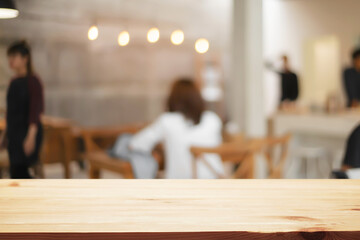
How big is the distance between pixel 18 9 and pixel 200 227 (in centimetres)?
77

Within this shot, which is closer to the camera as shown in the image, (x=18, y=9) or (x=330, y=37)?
(x=18, y=9)

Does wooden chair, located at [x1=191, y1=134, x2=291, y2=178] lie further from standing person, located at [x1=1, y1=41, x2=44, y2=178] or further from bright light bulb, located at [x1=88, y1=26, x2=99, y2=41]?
standing person, located at [x1=1, y1=41, x2=44, y2=178]

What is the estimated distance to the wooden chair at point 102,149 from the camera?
1.57 metres

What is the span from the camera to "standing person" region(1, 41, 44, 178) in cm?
108

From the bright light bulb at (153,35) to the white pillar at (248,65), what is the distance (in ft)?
0.93

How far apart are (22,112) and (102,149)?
1.06 m

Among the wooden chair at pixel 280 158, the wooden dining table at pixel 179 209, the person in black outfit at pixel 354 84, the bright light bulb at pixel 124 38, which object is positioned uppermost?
the bright light bulb at pixel 124 38

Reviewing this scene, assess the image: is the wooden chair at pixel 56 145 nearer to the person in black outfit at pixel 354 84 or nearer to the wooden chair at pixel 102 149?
the wooden chair at pixel 102 149

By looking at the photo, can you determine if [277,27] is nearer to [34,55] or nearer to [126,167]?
[126,167]

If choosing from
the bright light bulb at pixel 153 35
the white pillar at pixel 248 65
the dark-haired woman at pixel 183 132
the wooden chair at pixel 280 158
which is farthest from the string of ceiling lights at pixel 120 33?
the wooden chair at pixel 280 158

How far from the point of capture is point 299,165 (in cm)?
407

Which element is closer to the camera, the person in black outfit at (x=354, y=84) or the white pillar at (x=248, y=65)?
the white pillar at (x=248, y=65)

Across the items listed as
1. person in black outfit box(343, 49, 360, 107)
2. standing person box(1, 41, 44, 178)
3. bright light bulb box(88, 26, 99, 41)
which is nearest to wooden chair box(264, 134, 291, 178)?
person in black outfit box(343, 49, 360, 107)

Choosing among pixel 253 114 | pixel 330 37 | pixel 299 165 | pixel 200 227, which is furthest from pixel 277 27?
pixel 200 227
